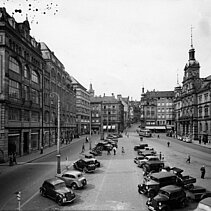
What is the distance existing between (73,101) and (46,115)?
103 feet

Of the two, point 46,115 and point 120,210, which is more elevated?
point 46,115

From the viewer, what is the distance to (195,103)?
7669 cm

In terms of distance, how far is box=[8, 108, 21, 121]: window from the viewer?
35.3 m

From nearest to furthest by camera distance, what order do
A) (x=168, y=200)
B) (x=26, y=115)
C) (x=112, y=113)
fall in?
(x=168, y=200) → (x=26, y=115) → (x=112, y=113)

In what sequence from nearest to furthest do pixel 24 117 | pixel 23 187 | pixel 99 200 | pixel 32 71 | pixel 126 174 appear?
pixel 99 200
pixel 23 187
pixel 126 174
pixel 24 117
pixel 32 71

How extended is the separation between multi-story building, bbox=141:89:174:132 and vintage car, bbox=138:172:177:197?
105128 millimetres

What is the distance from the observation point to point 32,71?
44.9 metres

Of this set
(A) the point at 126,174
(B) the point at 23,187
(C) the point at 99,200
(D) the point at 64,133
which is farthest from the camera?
(D) the point at 64,133

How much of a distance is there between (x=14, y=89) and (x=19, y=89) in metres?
1.91

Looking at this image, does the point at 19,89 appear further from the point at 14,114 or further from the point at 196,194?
the point at 196,194

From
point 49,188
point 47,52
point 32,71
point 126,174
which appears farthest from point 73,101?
point 49,188

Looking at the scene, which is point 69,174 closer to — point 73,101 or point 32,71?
point 32,71

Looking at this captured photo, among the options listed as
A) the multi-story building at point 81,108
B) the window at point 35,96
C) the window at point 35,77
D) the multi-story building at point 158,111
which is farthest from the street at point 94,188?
the multi-story building at point 158,111

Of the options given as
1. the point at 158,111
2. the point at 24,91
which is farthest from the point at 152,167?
the point at 158,111
